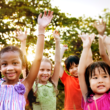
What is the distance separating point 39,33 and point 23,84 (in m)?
0.68

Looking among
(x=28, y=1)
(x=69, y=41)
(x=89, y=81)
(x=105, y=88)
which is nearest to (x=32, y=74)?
(x=89, y=81)

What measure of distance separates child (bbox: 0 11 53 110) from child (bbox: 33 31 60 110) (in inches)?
33.8

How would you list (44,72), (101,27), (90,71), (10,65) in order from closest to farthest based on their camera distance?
(10,65)
(90,71)
(44,72)
(101,27)

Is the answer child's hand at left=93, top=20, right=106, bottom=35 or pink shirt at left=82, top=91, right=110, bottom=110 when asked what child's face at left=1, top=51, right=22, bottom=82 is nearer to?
pink shirt at left=82, top=91, right=110, bottom=110

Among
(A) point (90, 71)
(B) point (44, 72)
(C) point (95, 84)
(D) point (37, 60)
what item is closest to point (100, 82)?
(C) point (95, 84)

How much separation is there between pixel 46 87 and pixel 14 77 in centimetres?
108

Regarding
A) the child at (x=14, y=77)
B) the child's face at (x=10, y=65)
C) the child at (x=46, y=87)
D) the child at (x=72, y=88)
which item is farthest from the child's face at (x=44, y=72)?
the child's face at (x=10, y=65)

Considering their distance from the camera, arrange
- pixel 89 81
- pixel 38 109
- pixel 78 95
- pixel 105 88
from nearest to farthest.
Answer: pixel 105 88
pixel 89 81
pixel 38 109
pixel 78 95

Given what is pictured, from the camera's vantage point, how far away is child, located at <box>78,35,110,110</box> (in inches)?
85.2

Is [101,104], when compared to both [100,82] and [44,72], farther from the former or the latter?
[44,72]

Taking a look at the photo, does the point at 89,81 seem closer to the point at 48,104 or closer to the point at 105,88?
the point at 105,88

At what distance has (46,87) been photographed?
310 cm

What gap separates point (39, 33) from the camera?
2.23 m

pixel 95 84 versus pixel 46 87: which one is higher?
pixel 95 84
